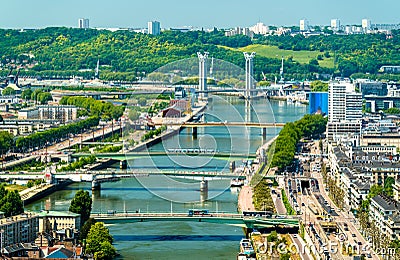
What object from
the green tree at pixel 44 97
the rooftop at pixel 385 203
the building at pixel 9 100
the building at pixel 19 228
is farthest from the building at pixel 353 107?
the building at pixel 19 228

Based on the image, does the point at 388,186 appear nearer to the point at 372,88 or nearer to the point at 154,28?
the point at 372,88

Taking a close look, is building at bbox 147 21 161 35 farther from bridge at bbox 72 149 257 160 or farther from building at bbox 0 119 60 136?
bridge at bbox 72 149 257 160

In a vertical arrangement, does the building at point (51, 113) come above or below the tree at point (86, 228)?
above

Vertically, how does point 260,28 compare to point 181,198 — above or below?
above

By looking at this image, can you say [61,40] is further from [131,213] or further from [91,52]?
[131,213]

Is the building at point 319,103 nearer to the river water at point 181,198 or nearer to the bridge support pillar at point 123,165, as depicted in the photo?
the river water at point 181,198

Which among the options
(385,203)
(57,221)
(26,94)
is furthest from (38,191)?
(26,94)
